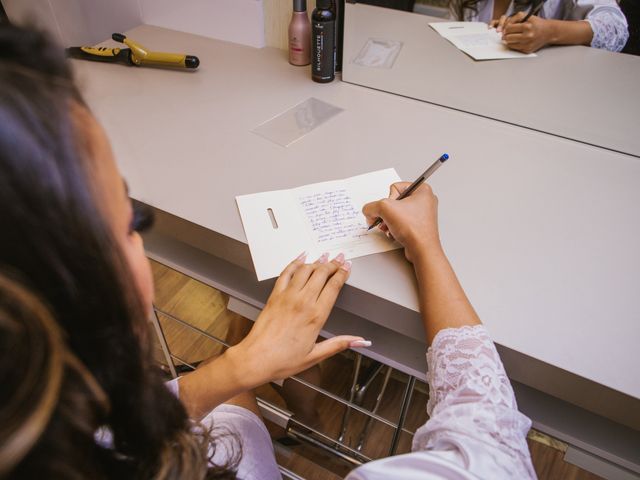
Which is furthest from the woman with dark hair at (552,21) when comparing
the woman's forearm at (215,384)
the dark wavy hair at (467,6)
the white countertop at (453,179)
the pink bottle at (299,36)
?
the woman's forearm at (215,384)

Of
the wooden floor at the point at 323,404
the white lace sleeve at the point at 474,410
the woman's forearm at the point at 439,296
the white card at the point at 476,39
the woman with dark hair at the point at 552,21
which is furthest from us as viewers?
the wooden floor at the point at 323,404

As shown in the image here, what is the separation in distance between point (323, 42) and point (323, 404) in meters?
0.96

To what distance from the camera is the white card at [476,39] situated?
879 mm

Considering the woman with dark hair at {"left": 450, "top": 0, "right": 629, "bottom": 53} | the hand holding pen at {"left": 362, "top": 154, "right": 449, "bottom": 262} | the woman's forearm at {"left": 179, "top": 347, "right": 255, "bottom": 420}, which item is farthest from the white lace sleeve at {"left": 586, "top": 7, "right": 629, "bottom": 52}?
the woman's forearm at {"left": 179, "top": 347, "right": 255, "bottom": 420}

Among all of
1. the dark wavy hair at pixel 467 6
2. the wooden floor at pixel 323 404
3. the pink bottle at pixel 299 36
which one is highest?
the dark wavy hair at pixel 467 6

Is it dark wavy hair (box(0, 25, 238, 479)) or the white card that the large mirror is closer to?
the white card

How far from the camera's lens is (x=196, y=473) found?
418 millimetres

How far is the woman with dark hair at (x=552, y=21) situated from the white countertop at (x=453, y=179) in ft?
0.56

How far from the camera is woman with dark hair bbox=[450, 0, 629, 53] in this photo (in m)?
0.74

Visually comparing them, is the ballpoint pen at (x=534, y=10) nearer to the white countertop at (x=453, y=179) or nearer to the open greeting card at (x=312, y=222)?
the white countertop at (x=453, y=179)

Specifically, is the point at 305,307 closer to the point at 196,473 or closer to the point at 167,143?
the point at 196,473

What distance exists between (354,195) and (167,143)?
1.27 feet

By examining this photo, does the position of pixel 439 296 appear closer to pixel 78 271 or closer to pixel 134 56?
pixel 78 271

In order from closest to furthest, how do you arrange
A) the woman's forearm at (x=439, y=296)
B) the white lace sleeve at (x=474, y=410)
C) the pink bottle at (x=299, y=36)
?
the white lace sleeve at (x=474, y=410), the woman's forearm at (x=439, y=296), the pink bottle at (x=299, y=36)
